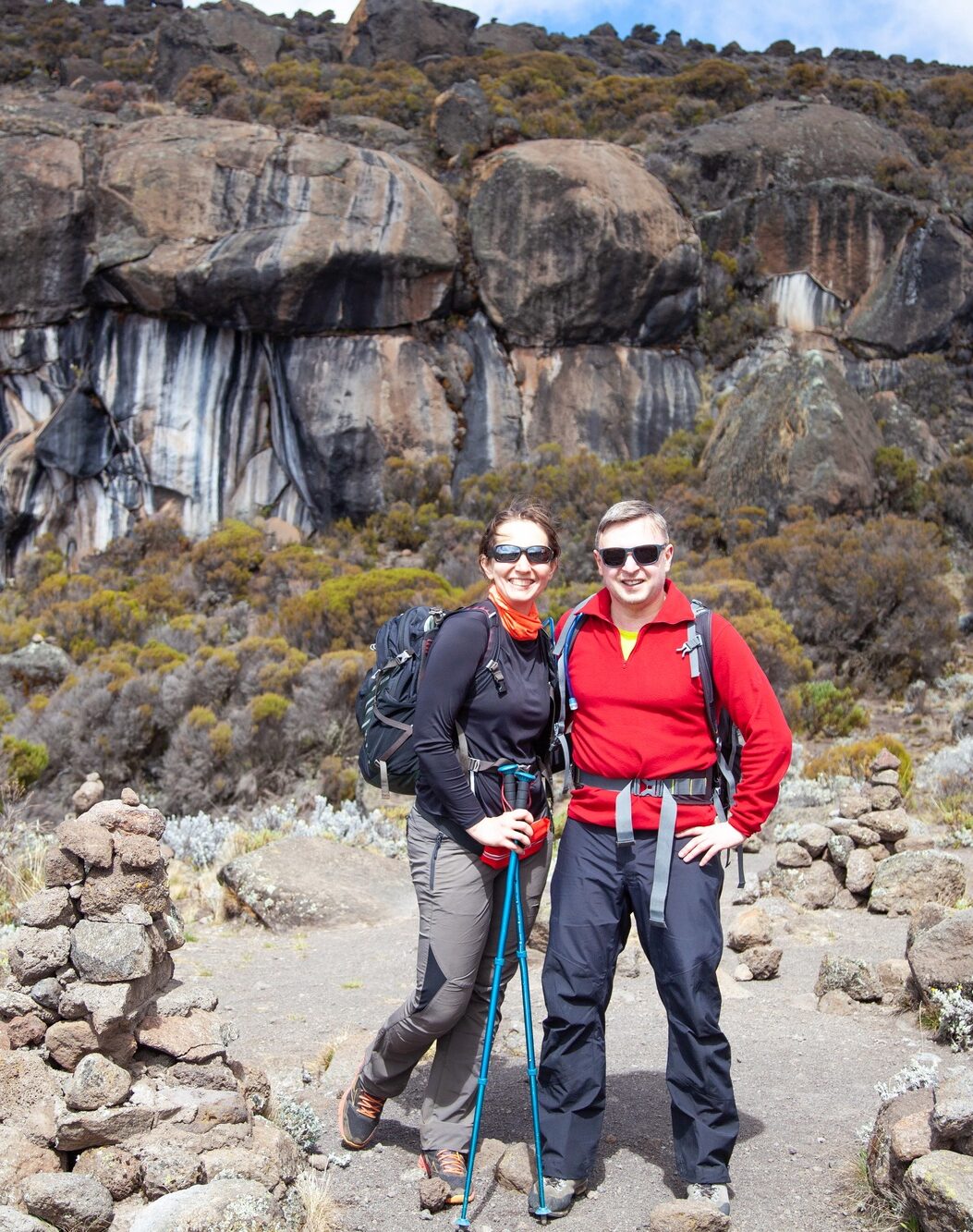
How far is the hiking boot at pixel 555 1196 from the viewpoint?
261cm

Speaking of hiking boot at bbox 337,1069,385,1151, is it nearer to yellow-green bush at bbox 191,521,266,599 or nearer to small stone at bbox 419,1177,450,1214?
small stone at bbox 419,1177,450,1214

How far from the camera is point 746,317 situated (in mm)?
22672

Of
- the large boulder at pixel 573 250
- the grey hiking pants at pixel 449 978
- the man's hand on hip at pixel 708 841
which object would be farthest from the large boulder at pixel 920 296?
the grey hiking pants at pixel 449 978

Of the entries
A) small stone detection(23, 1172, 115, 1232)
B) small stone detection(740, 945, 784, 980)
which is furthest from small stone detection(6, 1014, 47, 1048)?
small stone detection(740, 945, 784, 980)

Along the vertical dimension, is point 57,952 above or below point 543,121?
below

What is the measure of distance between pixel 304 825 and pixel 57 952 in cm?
449

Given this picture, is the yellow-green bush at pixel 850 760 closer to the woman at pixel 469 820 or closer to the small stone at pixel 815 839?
the small stone at pixel 815 839

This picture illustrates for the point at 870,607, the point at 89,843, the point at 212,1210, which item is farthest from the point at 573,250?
the point at 212,1210

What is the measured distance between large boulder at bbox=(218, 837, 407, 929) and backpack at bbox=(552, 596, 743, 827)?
335cm

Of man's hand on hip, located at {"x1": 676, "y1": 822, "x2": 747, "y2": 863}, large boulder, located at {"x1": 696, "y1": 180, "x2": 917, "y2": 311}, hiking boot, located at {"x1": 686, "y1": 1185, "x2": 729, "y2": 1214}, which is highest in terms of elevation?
large boulder, located at {"x1": 696, "y1": 180, "x2": 917, "y2": 311}

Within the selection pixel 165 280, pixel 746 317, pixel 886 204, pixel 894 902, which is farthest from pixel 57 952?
pixel 886 204

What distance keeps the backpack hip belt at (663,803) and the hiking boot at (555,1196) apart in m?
0.69

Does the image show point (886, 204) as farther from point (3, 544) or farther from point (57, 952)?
point (57, 952)

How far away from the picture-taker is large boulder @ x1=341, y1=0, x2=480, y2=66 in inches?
1443
